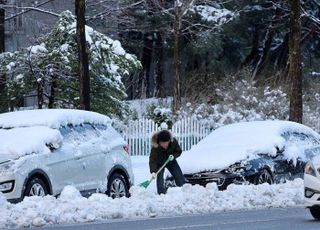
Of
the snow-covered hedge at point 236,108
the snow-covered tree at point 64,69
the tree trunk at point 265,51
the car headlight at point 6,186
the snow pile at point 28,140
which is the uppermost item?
the tree trunk at point 265,51

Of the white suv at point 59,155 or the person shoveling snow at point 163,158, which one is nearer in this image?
the white suv at point 59,155

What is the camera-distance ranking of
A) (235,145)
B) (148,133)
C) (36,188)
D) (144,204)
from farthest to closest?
(148,133) → (235,145) → (144,204) → (36,188)

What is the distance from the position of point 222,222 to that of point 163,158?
3.63 metres

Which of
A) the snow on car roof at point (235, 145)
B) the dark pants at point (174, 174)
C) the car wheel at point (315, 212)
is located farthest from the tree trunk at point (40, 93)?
the car wheel at point (315, 212)

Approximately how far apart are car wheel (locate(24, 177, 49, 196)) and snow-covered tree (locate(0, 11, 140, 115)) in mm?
12034

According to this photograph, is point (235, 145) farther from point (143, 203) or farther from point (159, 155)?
point (143, 203)

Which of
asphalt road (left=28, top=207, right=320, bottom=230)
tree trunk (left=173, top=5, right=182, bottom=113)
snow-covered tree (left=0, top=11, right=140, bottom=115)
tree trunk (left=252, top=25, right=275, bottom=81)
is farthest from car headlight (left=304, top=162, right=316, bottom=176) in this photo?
tree trunk (left=252, top=25, right=275, bottom=81)

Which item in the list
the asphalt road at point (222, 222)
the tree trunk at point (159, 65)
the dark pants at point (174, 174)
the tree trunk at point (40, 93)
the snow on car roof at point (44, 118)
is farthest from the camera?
the tree trunk at point (159, 65)

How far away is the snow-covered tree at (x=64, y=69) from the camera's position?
2534 cm

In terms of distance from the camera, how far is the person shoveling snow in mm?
15812

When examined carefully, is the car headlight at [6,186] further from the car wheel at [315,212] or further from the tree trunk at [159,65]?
the tree trunk at [159,65]

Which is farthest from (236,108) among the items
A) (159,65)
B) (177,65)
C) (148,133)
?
(159,65)

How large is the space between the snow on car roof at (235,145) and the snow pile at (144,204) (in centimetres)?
109

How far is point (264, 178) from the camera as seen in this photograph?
16.5 meters
